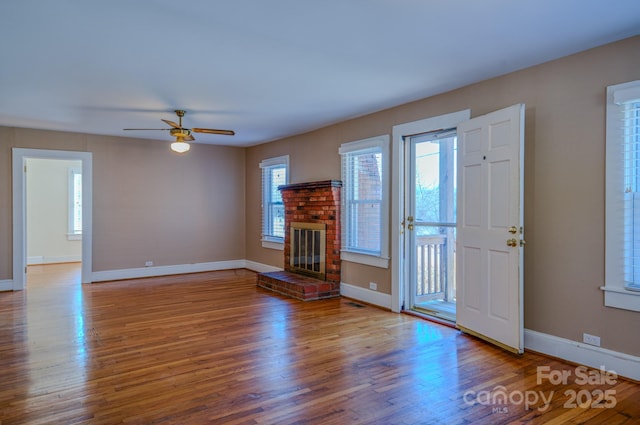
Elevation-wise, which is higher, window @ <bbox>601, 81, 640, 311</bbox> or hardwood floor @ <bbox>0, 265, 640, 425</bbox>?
window @ <bbox>601, 81, 640, 311</bbox>

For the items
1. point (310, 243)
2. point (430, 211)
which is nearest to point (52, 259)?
point (310, 243)

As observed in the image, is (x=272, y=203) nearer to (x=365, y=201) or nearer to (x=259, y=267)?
(x=259, y=267)

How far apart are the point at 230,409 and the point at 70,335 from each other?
94.3 inches

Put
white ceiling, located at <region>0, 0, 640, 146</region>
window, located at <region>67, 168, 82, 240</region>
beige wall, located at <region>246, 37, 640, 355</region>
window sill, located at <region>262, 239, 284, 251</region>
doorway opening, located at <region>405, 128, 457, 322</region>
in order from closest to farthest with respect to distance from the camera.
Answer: white ceiling, located at <region>0, 0, 640, 146</region>
beige wall, located at <region>246, 37, 640, 355</region>
doorway opening, located at <region>405, 128, 457, 322</region>
window sill, located at <region>262, 239, 284, 251</region>
window, located at <region>67, 168, 82, 240</region>

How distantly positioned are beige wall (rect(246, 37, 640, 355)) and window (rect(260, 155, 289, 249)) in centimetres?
422

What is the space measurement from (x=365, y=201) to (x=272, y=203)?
2.69 metres

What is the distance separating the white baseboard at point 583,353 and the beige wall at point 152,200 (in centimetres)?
604

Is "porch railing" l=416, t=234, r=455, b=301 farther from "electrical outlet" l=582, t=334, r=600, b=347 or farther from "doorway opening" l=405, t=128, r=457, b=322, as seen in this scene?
"electrical outlet" l=582, t=334, r=600, b=347

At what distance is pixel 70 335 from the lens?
3.89 meters

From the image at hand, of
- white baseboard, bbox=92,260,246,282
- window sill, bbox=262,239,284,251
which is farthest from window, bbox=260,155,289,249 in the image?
white baseboard, bbox=92,260,246,282

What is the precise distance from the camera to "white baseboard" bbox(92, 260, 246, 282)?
6859 millimetres

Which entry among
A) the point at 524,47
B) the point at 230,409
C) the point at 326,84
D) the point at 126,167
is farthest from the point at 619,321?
the point at 126,167

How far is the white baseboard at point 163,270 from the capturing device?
686 centimetres

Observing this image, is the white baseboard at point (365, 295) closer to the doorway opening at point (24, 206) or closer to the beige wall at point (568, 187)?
the beige wall at point (568, 187)
